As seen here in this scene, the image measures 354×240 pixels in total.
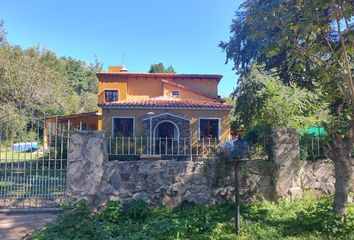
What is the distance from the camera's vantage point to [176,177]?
6.70 m

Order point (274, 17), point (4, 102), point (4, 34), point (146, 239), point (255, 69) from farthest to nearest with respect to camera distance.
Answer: point (4, 34) < point (4, 102) < point (255, 69) < point (274, 17) < point (146, 239)

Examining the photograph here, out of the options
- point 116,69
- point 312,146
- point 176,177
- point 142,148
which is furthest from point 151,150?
point 116,69

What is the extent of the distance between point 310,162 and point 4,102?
29.5m

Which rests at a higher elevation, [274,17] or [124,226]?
[274,17]

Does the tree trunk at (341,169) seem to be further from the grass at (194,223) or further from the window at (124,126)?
the window at (124,126)

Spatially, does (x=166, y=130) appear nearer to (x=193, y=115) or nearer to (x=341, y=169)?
(x=193, y=115)

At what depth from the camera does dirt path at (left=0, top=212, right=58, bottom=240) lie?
17.0 feet

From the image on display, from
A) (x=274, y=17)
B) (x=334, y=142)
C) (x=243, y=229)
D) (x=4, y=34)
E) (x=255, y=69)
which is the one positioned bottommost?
(x=243, y=229)

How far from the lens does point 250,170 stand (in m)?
6.77

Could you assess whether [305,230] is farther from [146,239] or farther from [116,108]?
[116,108]

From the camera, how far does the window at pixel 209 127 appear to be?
2092 centimetres

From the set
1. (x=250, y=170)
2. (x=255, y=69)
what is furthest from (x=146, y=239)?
(x=255, y=69)

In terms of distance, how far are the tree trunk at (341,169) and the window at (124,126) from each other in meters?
16.4

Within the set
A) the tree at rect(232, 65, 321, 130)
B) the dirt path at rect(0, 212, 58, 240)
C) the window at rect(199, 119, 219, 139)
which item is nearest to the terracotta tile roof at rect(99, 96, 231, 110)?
the window at rect(199, 119, 219, 139)
